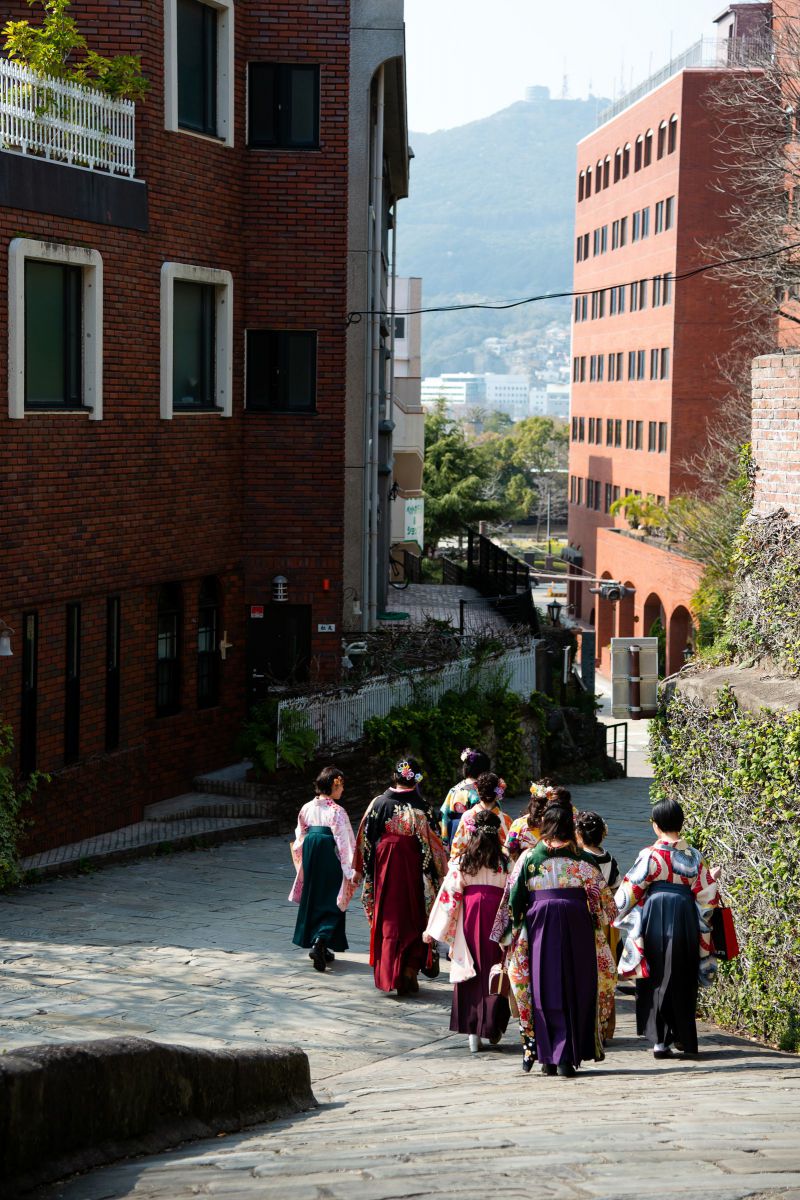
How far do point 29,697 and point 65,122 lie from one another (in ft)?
20.0

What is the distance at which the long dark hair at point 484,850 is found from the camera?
10.0 meters

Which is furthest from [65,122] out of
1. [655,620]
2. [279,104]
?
[655,620]

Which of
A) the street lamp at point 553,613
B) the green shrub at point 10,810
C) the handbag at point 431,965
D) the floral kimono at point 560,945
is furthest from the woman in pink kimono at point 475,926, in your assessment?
the street lamp at point 553,613

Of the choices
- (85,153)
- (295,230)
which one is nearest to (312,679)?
(295,230)

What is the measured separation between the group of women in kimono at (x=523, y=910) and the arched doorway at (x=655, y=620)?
141 ft

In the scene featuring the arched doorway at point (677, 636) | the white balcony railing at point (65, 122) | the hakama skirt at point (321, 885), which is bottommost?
the arched doorway at point (677, 636)

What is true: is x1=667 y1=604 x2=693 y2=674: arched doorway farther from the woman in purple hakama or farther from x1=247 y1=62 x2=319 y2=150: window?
the woman in purple hakama

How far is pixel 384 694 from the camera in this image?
20.8 m

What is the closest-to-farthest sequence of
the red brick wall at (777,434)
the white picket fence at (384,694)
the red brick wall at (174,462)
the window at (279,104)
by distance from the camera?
the red brick wall at (777,434) → the red brick wall at (174,462) → the white picket fence at (384,694) → the window at (279,104)

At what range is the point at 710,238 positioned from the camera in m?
58.6

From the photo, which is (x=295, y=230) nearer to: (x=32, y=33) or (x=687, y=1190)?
(x=32, y=33)

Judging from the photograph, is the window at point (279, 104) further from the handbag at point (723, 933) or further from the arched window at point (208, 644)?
the handbag at point (723, 933)

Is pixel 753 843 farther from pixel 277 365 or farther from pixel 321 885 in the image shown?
pixel 277 365

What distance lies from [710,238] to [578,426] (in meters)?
22.5
